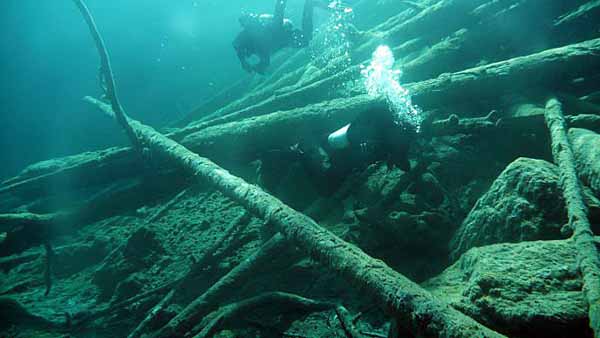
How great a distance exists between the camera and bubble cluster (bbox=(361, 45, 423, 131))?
11.1 ft

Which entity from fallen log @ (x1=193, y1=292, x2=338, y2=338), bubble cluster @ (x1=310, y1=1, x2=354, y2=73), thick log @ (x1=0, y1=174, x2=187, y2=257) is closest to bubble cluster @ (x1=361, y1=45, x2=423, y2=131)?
bubble cluster @ (x1=310, y1=1, x2=354, y2=73)

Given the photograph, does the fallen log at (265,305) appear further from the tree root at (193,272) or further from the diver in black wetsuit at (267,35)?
the diver in black wetsuit at (267,35)

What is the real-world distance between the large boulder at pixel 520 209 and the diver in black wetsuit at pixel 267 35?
15.0 feet

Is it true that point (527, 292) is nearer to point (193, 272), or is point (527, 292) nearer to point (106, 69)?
point (193, 272)

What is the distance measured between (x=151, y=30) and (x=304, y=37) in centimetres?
1890

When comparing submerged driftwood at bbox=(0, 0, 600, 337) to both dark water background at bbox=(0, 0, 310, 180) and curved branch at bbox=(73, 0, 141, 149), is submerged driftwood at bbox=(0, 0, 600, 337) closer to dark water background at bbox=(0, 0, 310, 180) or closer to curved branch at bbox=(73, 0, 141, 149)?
curved branch at bbox=(73, 0, 141, 149)

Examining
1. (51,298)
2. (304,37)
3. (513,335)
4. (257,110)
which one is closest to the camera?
(513,335)

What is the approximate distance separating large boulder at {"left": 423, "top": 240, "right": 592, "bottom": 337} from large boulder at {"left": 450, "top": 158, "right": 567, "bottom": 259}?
30 centimetres

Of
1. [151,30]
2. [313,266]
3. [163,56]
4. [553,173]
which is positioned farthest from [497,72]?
[151,30]

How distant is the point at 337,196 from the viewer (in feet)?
11.4

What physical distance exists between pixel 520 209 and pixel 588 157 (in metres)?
0.73

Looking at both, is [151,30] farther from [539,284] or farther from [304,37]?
[539,284]

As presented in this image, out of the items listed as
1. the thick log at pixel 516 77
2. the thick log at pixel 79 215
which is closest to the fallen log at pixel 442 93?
the thick log at pixel 516 77

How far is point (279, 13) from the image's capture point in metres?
5.50
